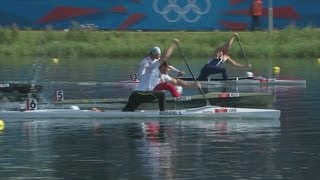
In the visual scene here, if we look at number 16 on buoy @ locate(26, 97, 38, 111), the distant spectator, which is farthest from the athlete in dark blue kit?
the distant spectator

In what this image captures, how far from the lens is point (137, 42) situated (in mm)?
48219

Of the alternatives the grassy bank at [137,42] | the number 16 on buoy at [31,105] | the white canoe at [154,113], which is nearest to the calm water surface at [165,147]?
the white canoe at [154,113]

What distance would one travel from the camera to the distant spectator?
1959 inches

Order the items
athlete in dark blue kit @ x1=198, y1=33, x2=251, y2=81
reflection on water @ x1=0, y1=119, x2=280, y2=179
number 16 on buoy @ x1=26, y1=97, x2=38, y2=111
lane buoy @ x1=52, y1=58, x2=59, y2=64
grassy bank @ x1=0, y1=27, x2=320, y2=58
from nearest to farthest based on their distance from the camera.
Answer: reflection on water @ x1=0, y1=119, x2=280, y2=179 → number 16 on buoy @ x1=26, y1=97, x2=38, y2=111 → athlete in dark blue kit @ x1=198, y1=33, x2=251, y2=81 → lane buoy @ x1=52, y1=58, x2=59, y2=64 → grassy bank @ x1=0, y1=27, x2=320, y2=58

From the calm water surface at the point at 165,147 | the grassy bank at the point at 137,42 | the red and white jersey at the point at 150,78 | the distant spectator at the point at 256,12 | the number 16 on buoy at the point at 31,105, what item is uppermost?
the distant spectator at the point at 256,12

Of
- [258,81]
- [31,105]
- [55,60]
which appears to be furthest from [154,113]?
[55,60]

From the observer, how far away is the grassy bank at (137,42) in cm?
4616

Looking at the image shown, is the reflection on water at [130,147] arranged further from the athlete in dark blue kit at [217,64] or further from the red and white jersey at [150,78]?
the athlete in dark blue kit at [217,64]

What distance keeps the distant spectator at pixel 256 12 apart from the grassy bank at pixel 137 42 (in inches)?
43.9

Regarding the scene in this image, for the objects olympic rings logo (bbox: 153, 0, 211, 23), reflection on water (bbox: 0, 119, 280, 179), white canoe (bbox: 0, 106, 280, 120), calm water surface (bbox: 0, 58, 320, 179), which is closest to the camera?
calm water surface (bbox: 0, 58, 320, 179)

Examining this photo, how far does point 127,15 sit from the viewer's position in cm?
5141

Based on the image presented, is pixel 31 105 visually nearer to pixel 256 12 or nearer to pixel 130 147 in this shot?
pixel 130 147

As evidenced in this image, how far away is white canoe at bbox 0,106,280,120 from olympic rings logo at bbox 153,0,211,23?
29345 mm

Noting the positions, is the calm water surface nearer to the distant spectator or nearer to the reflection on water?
the reflection on water
